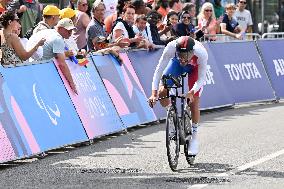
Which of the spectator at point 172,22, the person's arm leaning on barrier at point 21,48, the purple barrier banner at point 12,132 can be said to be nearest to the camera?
the purple barrier banner at point 12,132

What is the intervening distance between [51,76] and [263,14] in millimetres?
17408

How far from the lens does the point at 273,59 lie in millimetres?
22859

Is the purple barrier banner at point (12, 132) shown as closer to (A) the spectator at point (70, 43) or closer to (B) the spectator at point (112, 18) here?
(A) the spectator at point (70, 43)

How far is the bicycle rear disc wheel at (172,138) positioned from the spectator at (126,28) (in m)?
5.47

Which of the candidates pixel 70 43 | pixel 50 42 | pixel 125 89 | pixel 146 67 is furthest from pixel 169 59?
pixel 146 67

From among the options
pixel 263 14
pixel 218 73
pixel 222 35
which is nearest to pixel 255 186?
pixel 218 73

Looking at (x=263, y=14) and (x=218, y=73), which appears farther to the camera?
(x=263, y=14)

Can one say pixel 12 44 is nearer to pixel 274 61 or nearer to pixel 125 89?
pixel 125 89

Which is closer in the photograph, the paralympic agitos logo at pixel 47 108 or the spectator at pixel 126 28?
the paralympic agitos logo at pixel 47 108

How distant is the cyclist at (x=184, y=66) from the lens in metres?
11.7

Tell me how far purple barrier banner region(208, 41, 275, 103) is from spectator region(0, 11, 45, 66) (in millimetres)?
7714

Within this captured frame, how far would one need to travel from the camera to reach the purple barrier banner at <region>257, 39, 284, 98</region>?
22.6 meters

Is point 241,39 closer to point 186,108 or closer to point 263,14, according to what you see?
point 263,14

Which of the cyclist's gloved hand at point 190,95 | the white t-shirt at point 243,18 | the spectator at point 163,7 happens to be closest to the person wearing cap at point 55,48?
the cyclist's gloved hand at point 190,95
